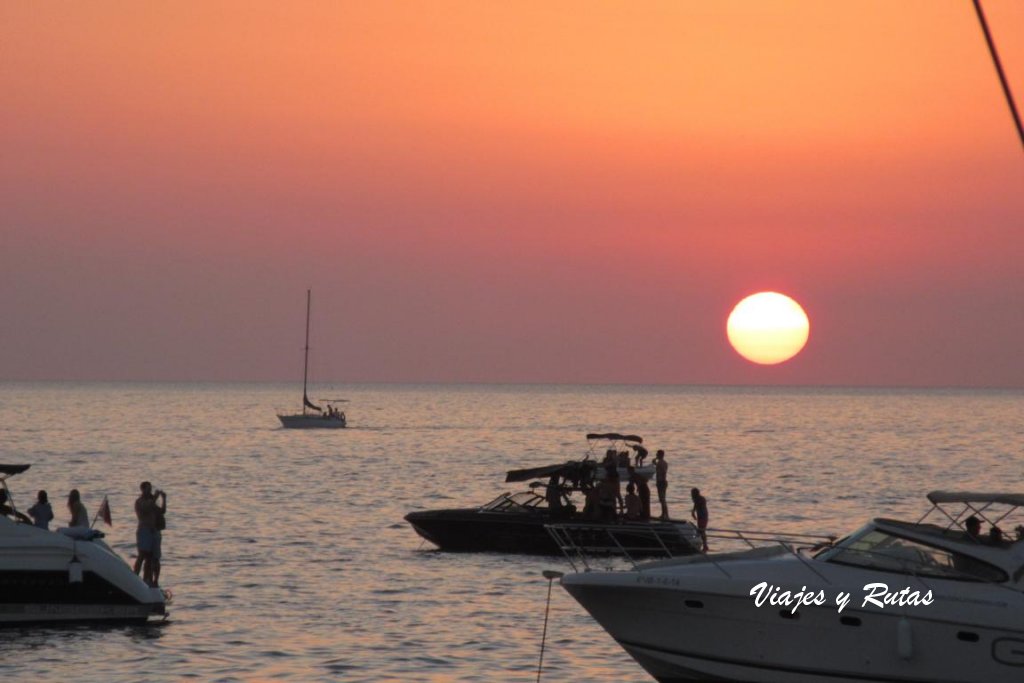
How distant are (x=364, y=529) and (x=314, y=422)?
103583mm

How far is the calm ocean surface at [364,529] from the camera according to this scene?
26453 mm

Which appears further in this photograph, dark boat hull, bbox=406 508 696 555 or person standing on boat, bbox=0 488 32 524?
dark boat hull, bbox=406 508 696 555

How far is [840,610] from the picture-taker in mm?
21422

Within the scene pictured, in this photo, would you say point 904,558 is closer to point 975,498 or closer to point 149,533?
point 975,498

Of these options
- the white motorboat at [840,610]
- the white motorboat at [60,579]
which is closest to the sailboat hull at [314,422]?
the white motorboat at [60,579]

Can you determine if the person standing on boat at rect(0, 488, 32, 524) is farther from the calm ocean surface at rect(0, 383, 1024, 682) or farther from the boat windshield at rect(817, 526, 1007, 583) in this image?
the boat windshield at rect(817, 526, 1007, 583)

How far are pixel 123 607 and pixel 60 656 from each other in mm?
2409

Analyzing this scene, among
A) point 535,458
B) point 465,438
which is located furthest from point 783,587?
point 465,438

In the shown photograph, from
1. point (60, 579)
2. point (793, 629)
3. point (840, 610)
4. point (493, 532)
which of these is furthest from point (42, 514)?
point (840, 610)

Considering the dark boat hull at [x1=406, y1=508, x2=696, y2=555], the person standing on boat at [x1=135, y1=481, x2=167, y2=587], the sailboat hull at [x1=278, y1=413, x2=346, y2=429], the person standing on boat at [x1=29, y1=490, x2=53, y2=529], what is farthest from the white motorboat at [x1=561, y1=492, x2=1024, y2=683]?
the sailboat hull at [x1=278, y1=413, x2=346, y2=429]

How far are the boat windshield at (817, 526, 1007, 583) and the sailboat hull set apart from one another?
13225cm

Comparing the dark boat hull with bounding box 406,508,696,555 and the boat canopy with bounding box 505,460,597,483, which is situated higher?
the boat canopy with bounding box 505,460,597,483

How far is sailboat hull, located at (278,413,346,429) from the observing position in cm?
15339

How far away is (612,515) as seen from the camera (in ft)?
126
